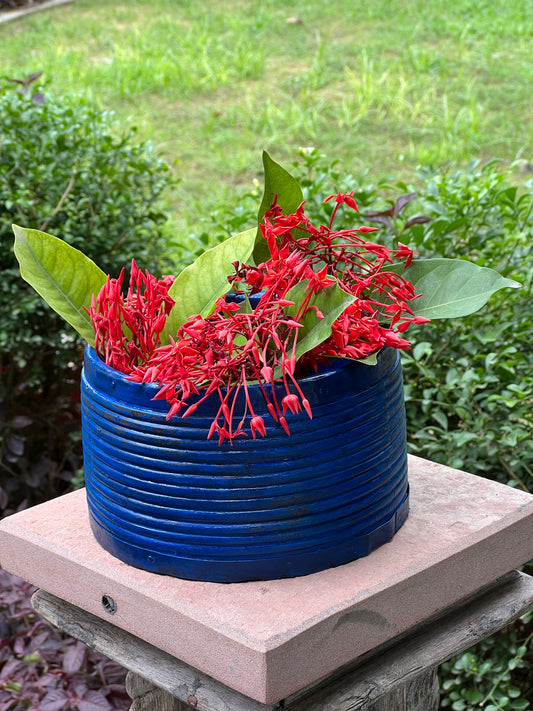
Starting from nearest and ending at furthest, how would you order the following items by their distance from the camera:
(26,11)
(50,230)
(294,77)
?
(50,230) < (294,77) < (26,11)

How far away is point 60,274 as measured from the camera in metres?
1.24

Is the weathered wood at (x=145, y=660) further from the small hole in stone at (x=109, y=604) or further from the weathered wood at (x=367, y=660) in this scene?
the small hole in stone at (x=109, y=604)

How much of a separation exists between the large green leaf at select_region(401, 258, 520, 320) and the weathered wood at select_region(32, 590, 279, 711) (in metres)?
0.55

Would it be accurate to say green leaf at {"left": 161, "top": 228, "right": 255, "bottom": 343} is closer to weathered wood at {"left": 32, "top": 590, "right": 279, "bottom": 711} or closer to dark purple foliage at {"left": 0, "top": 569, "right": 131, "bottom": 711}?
weathered wood at {"left": 32, "top": 590, "right": 279, "bottom": 711}

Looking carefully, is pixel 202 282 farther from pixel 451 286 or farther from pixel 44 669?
pixel 44 669

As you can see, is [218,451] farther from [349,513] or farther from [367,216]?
[367,216]

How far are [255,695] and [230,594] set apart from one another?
0.42 feet

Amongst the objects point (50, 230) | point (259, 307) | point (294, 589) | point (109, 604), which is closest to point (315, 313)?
point (259, 307)

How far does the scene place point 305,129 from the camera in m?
5.45

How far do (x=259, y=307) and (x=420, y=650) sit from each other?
588mm

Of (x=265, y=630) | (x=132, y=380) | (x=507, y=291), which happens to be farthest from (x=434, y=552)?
(x=507, y=291)

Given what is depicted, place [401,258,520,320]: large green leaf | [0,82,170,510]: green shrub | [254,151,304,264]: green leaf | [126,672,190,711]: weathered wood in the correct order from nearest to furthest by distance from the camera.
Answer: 1. [401,258,520,320]: large green leaf
2. [254,151,304,264]: green leaf
3. [126,672,190,711]: weathered wood
4. [0,82,170,510]: green shrub

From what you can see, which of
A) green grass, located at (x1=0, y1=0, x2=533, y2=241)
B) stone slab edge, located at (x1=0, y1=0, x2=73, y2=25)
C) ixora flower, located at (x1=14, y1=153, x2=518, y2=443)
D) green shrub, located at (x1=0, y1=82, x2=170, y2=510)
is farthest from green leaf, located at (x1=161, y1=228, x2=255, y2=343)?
stone slab edge, located at (x1=0, y1=0, x2=73, y2=25)

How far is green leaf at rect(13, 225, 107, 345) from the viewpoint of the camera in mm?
1220
